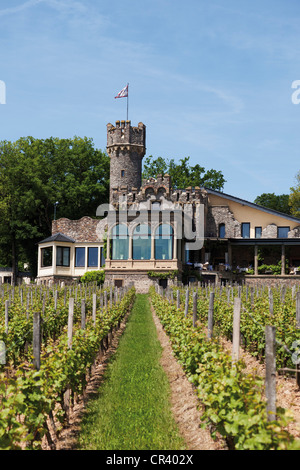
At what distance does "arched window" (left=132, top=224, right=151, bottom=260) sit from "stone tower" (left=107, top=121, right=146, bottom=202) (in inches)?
413

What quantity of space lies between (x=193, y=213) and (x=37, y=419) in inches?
1500

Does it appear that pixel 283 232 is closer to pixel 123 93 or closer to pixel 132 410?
pixel 123 93

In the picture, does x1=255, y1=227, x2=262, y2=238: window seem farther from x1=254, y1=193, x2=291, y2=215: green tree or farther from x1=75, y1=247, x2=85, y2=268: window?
x1=254, y1=193, x2=291, y2=215: green tree

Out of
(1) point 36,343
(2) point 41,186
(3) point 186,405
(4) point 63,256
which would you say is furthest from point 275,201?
(1) point 36,343

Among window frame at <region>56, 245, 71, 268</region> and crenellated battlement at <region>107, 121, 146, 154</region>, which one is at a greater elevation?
crenellated battlement at <region>107, 121, 146, 154</region>

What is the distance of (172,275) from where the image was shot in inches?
1428

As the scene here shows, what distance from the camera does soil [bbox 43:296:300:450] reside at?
22.9ft

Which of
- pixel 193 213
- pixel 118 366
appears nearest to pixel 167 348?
pixel 118 366

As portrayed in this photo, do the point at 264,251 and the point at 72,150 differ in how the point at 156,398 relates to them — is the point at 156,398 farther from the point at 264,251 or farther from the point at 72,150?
the point at 72,150

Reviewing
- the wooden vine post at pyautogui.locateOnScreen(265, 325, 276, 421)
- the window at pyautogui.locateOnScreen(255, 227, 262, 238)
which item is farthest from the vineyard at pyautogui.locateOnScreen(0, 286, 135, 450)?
the window at pyautogui.locateOnScreen(255, 227, 262, 238)

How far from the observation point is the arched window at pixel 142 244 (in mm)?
37250

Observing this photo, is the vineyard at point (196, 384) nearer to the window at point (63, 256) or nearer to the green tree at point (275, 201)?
the window at point (63, 256)

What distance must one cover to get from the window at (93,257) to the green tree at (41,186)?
6.58 m

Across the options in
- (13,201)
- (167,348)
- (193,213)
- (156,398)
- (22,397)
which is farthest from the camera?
(13,201)
